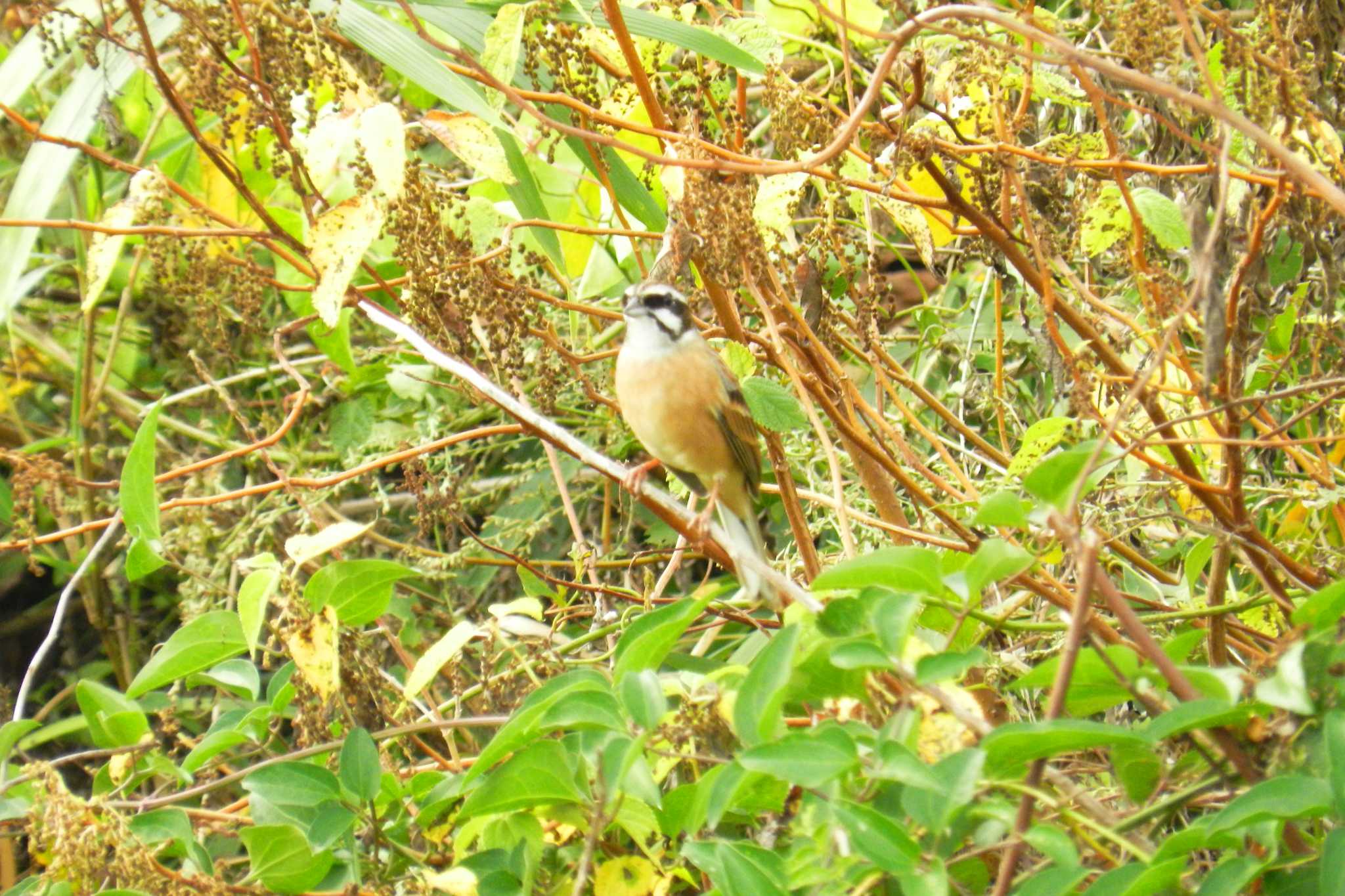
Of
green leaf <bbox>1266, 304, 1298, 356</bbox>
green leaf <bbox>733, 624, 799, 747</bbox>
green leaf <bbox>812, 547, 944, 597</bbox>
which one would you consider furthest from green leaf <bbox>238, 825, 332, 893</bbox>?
green leaf <bbox>1266, 304, 1298, 356</bbox>

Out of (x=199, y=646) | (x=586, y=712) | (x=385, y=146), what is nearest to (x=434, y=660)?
(x=199, y=646)

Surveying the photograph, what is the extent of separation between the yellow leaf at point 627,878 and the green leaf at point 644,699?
0.44 metres

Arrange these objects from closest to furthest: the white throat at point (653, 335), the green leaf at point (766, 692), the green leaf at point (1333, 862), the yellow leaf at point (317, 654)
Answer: the green leaf at point (1333, 862) < the green leaf at point (766, 692) < the yellow leaf at point (317, 654) < the white throat at point (653, 335)

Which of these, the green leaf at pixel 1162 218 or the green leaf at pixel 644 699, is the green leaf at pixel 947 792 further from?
the green leaf at pixel 1162 218

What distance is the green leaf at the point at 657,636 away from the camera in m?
1.80

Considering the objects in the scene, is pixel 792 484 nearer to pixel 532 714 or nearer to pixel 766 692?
pixel 532 714

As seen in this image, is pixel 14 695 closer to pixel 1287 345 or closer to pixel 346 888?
pixel 346 888

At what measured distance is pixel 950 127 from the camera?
2.62 metres

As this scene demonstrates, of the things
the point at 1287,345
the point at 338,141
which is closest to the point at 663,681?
the point at 338,141

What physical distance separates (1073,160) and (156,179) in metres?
1.69

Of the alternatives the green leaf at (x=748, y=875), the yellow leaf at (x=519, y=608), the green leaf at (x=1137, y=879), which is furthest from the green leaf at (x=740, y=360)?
the green leaf at (x=1137, y=879)

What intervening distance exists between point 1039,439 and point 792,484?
0.51 meters

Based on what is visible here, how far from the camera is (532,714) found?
1.90 m

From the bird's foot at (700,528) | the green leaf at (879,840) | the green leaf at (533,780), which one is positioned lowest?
the green leaf at (533,780)
